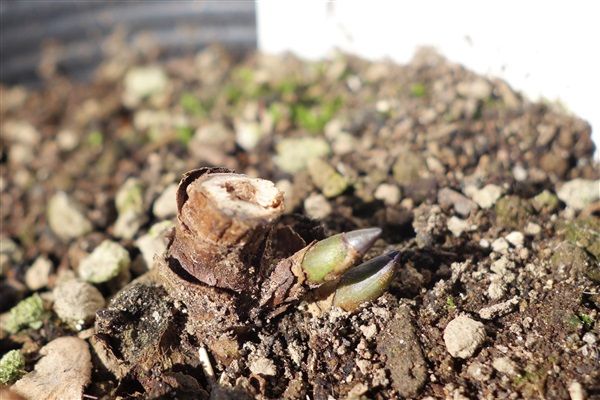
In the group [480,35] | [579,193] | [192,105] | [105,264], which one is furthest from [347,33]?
[105,264]

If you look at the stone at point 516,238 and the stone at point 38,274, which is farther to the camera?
the stone at point 38,274

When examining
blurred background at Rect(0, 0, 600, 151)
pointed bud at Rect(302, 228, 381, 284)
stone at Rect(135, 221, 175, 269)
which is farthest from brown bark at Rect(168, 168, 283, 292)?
blurred background at Rect(0, 0, 600, 151)

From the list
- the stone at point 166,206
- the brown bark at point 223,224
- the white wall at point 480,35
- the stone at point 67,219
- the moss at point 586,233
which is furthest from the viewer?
the stone at point 67,219

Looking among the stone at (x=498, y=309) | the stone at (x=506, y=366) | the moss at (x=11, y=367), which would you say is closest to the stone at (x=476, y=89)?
the stone at (x=498, y=309)

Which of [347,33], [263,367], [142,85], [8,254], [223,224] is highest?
[347,33]

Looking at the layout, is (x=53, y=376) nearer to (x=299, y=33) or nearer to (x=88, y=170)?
(x=88, y=170)

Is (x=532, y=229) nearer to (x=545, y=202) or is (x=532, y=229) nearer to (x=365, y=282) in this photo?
(x=545, y=202)

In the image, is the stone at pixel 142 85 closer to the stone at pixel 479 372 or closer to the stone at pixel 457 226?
the stone at pixel 457 226
